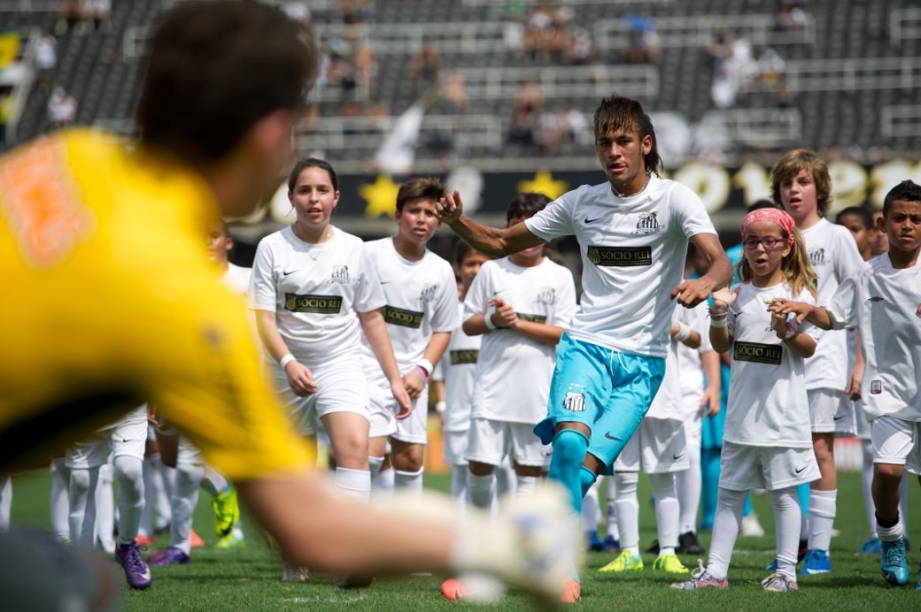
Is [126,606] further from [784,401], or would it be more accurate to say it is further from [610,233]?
[784,401]

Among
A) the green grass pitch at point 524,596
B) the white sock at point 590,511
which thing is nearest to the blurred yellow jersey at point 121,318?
the green grass pitch at point 524,596

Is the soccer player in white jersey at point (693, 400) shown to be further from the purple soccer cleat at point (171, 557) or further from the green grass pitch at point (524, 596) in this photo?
the purple soccer cleat at point (171, 557)

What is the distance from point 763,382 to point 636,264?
1351 millimetres

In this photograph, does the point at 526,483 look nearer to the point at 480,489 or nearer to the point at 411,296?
the point at 480,489

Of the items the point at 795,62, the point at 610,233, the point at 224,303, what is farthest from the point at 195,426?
the point at 795,62

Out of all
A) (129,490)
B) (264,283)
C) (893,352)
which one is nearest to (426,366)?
(264,283)

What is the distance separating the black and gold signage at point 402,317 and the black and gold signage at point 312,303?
3.57 ft

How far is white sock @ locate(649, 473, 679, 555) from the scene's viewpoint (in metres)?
8.69

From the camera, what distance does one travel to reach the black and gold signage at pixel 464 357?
11.0m

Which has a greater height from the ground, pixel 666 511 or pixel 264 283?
pixel 264 283

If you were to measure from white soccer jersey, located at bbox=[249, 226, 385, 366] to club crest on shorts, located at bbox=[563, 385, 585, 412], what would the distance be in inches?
76.0

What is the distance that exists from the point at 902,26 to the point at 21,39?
2529cm

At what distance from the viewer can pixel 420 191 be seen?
350 inches

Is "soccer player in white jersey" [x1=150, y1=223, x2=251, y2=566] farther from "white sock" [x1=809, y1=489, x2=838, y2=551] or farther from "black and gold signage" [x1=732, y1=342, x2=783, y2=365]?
"white sock" [x1=809, y1=489, x2=838, y2=551]
